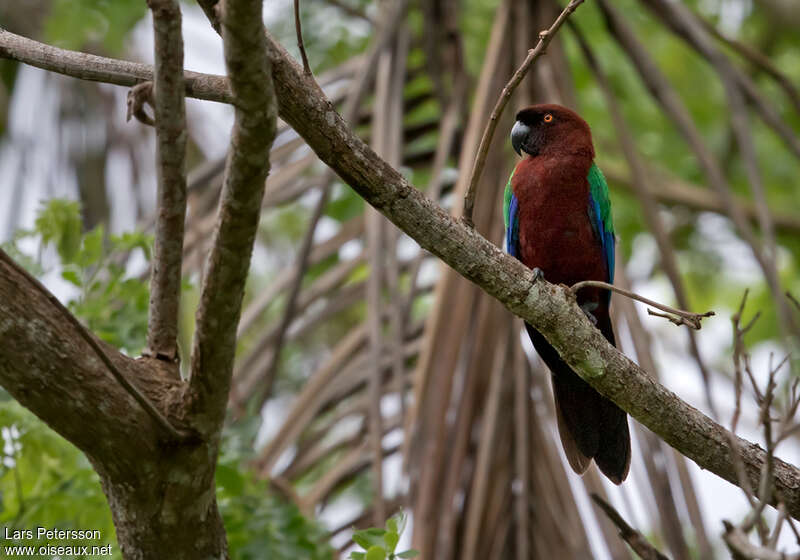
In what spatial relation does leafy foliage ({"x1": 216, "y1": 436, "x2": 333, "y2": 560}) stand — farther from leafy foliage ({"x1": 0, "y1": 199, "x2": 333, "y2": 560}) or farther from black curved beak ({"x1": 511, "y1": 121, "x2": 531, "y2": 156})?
black curved beak ({"x1": 511, "y1": 121, "x2": 531, "y2": 156})

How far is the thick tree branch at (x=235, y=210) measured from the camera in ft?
6.74

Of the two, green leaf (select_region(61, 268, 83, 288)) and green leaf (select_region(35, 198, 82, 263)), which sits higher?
green leaf (select_region(35, 198, 82, 263))

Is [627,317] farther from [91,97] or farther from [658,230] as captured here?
[91,97]

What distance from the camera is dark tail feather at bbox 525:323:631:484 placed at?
3.53 m

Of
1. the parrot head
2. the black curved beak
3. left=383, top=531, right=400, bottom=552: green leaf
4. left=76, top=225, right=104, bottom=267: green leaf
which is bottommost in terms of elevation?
left=383, top=531, right=400, bottom=552: green leaf

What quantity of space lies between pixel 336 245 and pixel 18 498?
99.5 inches

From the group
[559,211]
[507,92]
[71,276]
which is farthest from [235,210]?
[559,211]

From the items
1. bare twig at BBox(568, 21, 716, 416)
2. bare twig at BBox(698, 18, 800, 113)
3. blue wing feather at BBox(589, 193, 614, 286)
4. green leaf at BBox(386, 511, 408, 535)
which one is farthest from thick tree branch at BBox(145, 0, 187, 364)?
bare twig at BBox(698, 18, 800, 113)

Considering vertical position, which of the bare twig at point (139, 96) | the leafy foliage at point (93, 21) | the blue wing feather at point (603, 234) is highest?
the leafy foliage at point (93, 21)

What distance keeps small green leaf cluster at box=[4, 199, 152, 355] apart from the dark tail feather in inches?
65.5

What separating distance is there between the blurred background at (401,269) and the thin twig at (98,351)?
2.65ft

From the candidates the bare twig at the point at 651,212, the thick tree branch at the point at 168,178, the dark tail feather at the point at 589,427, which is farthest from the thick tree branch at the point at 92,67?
the bare twig at the point at 651,212

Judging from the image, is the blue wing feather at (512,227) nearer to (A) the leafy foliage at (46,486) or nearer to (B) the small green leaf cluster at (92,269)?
(B) the small green leaf cluster at (92,269)

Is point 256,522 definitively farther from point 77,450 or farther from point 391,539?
point 391,539
